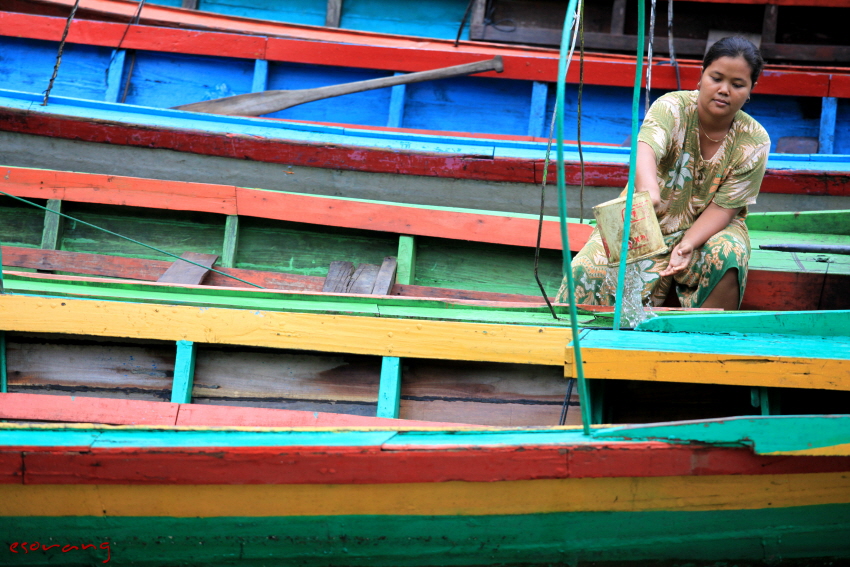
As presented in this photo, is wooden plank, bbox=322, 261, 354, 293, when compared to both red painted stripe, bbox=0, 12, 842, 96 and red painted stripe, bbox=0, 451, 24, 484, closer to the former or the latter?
red painted stripe, bbox=0, 451, 24, 484

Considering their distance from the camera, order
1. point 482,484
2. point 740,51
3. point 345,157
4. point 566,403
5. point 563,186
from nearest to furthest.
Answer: point 563,186 < point 482,484 < point 566,403 < point 740,51 < point 345,157

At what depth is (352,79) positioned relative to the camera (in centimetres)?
436

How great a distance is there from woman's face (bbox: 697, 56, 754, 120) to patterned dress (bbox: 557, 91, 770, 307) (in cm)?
12

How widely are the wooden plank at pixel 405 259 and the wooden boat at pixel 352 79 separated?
1.37 m

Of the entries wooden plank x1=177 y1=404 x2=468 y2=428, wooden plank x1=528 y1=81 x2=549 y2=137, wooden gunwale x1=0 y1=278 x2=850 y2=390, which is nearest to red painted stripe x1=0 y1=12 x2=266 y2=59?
wooden plank x1=528 y1=81 x2=549 y2=137

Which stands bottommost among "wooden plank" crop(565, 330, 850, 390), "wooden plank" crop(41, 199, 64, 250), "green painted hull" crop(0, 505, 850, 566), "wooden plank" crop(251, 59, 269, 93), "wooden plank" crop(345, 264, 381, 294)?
"green painted hull" crop(0, 505, 850, 566)

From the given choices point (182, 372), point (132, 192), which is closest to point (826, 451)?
point (182, 372)

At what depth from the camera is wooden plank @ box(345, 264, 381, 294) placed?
281 cm

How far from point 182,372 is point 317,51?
2.76 metres

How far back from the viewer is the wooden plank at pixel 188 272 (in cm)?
280

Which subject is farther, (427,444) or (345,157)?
(345,157)

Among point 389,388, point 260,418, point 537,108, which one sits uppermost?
point 537,108

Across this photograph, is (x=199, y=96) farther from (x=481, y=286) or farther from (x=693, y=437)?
(x=693, y=437)

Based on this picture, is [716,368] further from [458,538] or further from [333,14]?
[333,14]
